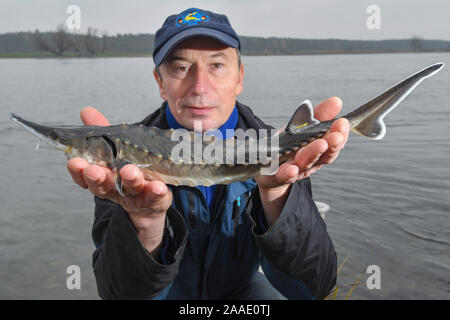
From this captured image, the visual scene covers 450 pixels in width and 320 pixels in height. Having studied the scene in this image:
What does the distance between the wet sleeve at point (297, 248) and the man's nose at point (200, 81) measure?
554mm

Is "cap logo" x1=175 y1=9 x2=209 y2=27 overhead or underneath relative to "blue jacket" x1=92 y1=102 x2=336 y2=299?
overhead

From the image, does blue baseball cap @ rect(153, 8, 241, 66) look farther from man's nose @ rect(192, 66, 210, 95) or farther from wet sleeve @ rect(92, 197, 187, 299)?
wet sleeve @ rect(92, 197, 187, 299)

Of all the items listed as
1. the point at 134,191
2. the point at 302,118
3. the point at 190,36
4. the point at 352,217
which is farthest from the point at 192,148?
the point at 352,217

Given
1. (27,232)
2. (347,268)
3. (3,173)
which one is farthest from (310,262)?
(3,173)

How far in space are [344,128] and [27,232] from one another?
4.24m

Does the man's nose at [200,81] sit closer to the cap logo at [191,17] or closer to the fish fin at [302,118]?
the cap logo at [191,17]

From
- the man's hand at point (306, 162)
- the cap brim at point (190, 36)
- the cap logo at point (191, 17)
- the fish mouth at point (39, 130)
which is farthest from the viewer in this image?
the cap logo at point (191, 17)

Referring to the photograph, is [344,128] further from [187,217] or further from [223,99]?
[187,217]

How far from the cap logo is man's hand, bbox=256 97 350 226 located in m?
0.79

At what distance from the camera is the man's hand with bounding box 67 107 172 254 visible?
1551 millimetres

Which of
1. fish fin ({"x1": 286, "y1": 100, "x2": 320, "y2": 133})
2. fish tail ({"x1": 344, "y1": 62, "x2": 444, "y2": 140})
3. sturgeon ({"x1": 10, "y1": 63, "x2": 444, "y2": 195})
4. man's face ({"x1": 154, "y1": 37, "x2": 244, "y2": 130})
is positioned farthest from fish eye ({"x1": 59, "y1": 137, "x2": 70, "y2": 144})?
fish tail ({"x1": 344, "y1": 62, "x2": 444, "y2": 140})

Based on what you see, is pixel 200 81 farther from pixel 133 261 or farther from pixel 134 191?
pixel 133 261

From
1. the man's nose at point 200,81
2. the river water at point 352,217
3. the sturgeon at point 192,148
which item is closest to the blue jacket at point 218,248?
the sturgeon at point 192,148

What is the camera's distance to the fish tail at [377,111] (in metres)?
1.74
